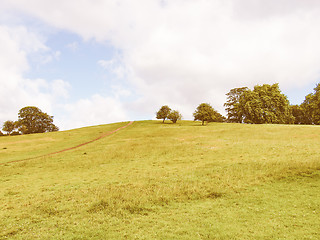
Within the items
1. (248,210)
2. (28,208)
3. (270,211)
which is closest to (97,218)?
(28,208)

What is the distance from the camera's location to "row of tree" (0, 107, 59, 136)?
8900 centimetres

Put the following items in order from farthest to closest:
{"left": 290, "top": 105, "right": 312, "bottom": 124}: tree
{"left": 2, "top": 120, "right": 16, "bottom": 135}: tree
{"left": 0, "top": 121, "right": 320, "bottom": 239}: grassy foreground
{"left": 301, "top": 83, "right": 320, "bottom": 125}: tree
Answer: {"left": 290, "top": 105, "right": 312, "bottom": 124}: tree < {"left": 2, "top": 120, "right": 16, "bottom": 135}: tree < {"left": 301, "top": 83, "right": 320, "bottom": 125}: tree < {"left": 0, "top": 121, "right": 320, "bottom": 239}: grassy foreground

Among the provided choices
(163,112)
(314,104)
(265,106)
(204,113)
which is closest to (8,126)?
(163,112)

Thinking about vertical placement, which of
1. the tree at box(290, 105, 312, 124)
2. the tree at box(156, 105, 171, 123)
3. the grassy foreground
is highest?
the tree at box(156, 105, 171, 123)

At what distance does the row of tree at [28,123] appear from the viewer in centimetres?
8900

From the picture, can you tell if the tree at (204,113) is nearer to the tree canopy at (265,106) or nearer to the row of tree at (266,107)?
the row of tree at (266,107)

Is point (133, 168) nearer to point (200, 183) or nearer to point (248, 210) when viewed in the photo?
point (200, 183)

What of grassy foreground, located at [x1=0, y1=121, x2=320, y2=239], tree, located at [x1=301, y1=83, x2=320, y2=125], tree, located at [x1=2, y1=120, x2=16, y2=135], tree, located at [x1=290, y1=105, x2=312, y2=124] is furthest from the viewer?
tree, located at [x1=290, y1=105, x2=312, y2=124]

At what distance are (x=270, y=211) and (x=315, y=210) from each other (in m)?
2.49

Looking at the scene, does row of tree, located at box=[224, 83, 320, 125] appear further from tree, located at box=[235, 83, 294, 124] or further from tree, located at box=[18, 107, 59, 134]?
tree, located at box=[18, 107, 59, 134]

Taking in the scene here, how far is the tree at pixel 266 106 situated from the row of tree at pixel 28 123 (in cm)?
9295

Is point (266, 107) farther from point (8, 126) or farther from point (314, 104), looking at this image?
point (8, 126)

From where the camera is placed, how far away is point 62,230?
9984 mm

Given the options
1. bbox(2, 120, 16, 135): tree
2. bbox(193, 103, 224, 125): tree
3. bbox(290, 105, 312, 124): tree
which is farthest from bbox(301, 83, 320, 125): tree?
bbox(2, 120, 16, 135): tree
